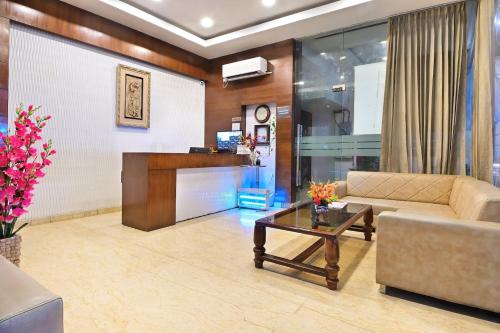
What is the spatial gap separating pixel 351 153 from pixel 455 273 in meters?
3.15

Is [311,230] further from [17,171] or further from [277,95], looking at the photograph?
[277,95]

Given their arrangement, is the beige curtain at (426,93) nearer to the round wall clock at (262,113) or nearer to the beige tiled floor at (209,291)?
the beige tiled floor at (209,291)

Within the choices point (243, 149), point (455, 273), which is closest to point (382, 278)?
point (455, 273)

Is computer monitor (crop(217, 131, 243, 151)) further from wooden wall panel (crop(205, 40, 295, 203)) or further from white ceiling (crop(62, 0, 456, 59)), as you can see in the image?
white ceiling (crop(62, 0, 456, 59))

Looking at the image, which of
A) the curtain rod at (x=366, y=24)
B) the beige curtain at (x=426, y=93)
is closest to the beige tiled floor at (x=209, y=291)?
the beige curtain at (x=426, y=93)

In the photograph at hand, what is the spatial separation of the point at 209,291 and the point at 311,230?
3.07 ft

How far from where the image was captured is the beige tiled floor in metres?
1.75

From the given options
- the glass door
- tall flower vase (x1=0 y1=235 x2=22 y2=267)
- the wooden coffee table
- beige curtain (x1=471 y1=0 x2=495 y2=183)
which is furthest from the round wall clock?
tall flower vase (x1=0 y1=235 x2=22 y2=267)

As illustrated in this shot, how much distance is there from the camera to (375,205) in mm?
3572

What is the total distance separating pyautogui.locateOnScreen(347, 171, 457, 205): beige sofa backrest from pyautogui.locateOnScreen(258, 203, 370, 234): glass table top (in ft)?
3.24

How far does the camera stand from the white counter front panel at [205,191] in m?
4.22

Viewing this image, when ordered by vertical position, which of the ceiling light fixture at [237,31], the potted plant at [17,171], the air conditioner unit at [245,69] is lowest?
the potted plant at [17,171]

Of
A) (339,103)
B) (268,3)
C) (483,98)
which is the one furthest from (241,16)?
(483,98)

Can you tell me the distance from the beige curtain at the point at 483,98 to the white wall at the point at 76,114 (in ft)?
16.9
